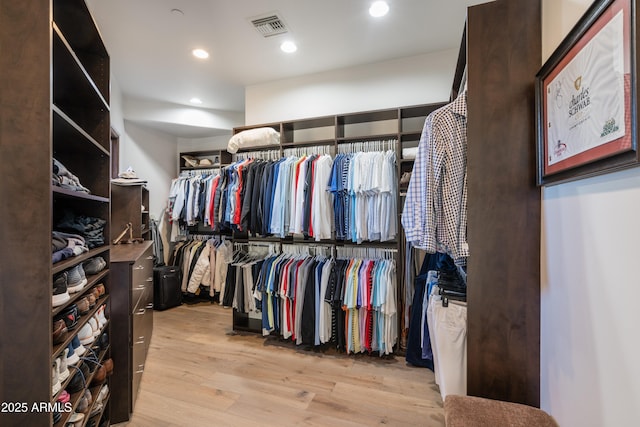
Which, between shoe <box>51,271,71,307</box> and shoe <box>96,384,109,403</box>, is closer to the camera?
shoe <box>51,271,71,307</box>

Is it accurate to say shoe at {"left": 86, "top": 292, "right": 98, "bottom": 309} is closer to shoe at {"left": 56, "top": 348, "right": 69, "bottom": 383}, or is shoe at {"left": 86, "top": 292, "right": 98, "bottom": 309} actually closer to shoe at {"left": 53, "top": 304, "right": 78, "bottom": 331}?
shoe at {"left": 53, "top": 304, "right": 78, "bottom": 331}

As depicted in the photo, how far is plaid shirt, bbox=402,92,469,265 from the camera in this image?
133cm

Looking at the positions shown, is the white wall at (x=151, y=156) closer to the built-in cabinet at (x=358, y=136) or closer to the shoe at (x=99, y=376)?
the built-in cabinet at (x=358, y=136)

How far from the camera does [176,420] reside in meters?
1.64

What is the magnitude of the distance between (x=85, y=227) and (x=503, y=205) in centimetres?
207

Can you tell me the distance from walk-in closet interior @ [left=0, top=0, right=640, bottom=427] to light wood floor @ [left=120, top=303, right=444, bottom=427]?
2 cm

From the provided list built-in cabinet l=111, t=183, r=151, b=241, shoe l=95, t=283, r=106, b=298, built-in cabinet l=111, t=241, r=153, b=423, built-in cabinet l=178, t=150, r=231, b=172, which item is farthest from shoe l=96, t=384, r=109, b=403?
built-in cabinet l=178, t=150, r=231, b=172

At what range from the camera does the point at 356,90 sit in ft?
9.26

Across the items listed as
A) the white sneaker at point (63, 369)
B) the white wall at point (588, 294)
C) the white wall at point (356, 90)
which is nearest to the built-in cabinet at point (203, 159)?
the white wall at point (356, 90)

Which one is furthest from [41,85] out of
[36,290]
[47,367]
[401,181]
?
[401,181]

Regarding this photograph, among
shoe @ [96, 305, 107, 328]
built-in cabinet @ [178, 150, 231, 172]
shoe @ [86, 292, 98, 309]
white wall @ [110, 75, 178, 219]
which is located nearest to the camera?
shoe @ [86, 292, 98, 309]

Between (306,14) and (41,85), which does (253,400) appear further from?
(306,14)

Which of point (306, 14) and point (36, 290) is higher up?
point (306, 14)

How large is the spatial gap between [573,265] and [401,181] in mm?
1606
